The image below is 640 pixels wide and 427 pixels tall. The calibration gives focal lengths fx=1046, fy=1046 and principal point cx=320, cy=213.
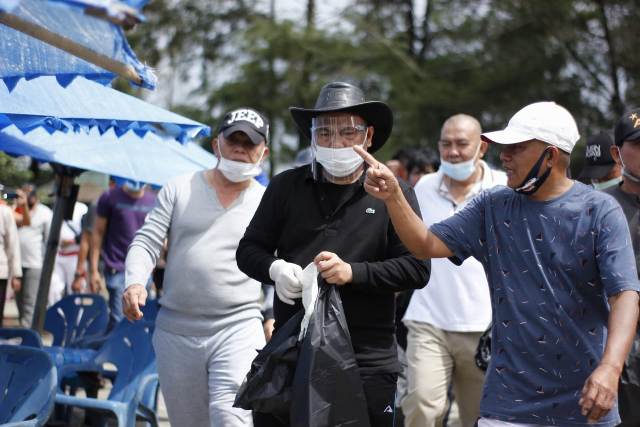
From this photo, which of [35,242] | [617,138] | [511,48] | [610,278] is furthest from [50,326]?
[511,48]

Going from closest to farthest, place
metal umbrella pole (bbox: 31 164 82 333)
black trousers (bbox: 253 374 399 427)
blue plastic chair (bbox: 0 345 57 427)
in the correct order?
1. black trousers (bbox: 253 374 399 427)
2. blue plastic chair (bbox: 0 345 57 427)
3. metal umbrella pole (bbox: 31 164 82 333)

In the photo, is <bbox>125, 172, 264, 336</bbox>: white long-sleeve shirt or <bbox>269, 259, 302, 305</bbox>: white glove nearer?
<bbox>269, 259, 302, 305</bbox>: white glove

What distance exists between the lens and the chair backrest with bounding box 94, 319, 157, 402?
642 centimetres

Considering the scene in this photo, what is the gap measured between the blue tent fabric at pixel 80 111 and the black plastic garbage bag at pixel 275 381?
201 cm

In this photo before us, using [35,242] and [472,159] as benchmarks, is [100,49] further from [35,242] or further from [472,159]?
[35,242]

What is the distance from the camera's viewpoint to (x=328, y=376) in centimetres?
395

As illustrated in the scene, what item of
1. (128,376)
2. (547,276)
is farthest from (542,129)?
(128,376)

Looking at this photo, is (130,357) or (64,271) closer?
(130,357)

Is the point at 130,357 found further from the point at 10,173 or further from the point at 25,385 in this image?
the point at 10,173

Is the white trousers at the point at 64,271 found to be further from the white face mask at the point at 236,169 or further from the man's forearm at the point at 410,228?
the man's forearm at the point at 410,228

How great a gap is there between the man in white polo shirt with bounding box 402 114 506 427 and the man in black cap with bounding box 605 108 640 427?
1.36m


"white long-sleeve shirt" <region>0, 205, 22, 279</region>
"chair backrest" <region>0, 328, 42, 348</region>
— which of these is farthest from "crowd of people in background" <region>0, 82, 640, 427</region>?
"white long-sleeve shirt" <region>0, 205, 22, 279</region>

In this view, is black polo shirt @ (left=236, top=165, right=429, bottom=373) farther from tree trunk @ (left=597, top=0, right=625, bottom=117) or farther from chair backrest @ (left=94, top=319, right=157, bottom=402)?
tree trunk @ (left=597, top=0, right=625, bottom=117)

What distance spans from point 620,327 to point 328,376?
1083mm
